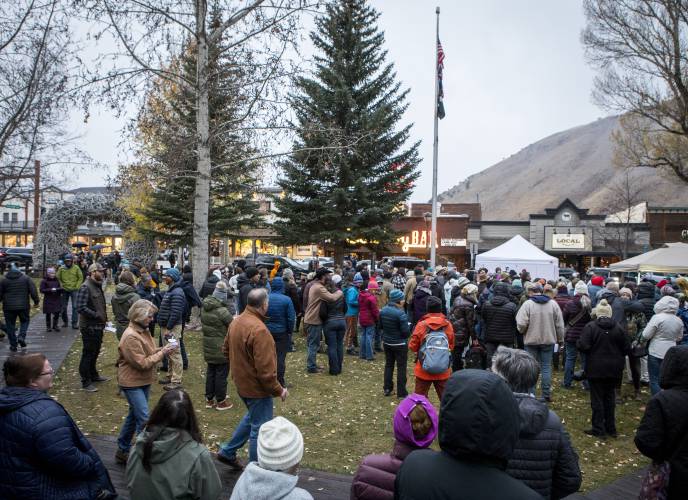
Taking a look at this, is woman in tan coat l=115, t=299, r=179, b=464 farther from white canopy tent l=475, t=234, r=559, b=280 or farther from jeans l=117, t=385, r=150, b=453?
white canopy tent l=475, t=234, r=559, b=280

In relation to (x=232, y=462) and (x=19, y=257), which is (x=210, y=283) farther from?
(x=19, y=257)

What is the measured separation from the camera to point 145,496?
266 centimetres

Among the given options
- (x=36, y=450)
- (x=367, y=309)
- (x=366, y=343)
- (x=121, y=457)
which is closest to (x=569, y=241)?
(x=366, y=343)

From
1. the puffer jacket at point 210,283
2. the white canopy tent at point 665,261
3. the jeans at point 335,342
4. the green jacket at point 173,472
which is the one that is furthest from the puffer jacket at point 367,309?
the white canopy tent at point 665,261

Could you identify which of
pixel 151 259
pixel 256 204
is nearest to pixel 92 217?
pixel 151 259

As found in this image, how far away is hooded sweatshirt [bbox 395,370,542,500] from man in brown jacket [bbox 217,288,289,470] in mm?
3122

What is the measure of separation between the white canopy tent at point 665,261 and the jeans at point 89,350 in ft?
54.0

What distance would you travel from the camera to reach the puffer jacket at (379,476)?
2.94 meters

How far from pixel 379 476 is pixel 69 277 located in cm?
1313

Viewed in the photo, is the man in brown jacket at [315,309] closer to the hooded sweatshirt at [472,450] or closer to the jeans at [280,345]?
the jeans at [280,345]

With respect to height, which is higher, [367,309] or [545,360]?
[367,309]

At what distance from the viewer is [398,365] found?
329 inches

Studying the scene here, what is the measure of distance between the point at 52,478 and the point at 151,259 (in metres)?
28.2

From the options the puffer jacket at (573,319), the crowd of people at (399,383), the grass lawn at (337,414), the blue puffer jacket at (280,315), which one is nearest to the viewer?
the crowd of people at (399,383)
